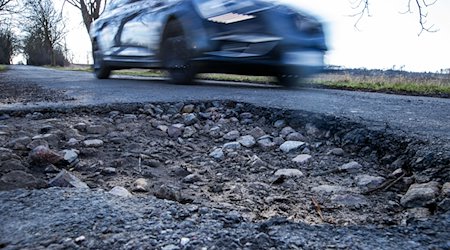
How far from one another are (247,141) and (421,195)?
3.75 ft

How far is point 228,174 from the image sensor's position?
1.88 metres

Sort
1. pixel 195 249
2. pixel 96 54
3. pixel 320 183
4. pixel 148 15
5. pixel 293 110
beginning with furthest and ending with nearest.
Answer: pixel 96 54 → pixel 148 15 → pixel 293 110 → pixel 320 183 → pixel 195 249

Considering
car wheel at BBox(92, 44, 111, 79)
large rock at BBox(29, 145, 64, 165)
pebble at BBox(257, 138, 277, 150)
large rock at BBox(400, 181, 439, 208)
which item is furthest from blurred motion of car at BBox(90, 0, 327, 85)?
large rock at BBox(400, 181, 439, 208)

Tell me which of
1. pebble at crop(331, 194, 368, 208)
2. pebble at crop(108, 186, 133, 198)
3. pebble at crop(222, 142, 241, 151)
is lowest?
pebble at crop(331, 194, 368, 208)

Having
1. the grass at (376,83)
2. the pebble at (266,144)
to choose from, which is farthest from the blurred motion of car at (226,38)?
the pebble at (266,144)

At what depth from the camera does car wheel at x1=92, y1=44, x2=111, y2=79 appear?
23.6 ft

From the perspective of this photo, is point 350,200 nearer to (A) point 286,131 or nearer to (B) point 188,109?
(A) point 286,131

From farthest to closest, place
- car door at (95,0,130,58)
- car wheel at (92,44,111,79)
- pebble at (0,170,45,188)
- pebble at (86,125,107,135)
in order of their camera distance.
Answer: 1. car wheel at (92,44,111,79)
2. car door at (95,0,130,58)
3. pebble at (86,125,107,135)
4. pebble at (0,170,45,188)

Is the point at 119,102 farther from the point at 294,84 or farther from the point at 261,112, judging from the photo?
the point at 294,84

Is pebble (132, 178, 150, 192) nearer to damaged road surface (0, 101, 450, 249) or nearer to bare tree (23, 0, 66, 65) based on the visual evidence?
damaged road surface (0, 101, 450, 249)

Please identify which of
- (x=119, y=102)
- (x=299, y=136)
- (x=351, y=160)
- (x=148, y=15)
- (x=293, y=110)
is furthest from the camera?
(x=148, y=15)

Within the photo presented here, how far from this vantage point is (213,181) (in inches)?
69.5

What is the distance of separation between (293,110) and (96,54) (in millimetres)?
5609

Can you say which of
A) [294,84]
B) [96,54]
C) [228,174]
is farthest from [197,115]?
[96,54]
